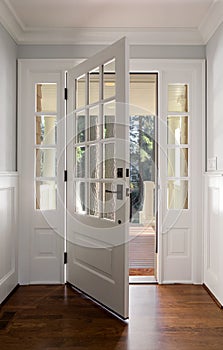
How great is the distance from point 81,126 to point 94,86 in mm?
422

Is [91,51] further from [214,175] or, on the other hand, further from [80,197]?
[214,175]

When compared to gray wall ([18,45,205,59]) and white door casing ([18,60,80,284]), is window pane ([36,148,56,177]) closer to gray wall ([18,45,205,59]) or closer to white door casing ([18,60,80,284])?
white door casing ([18,60,80,284])

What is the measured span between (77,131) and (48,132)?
0.35 m

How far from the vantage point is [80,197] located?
150 inches

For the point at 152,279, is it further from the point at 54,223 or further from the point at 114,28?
the point at 114,28

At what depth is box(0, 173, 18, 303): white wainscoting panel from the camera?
3.48 metres

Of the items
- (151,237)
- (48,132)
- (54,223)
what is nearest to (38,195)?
(54,223)

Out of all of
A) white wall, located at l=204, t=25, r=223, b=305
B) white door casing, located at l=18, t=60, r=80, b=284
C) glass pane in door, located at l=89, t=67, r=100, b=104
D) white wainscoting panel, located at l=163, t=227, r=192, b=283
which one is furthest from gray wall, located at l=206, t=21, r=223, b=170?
white door casing, located at l=18, t=60, r=80, b=284

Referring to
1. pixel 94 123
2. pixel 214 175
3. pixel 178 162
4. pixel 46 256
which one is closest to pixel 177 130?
pixel 178 162

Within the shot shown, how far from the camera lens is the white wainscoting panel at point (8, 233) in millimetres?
3484

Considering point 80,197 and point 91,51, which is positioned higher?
point 91,51

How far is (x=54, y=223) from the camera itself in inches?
161

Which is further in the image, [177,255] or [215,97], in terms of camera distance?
[177,255]

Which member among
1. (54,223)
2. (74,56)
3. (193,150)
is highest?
(74,56)
